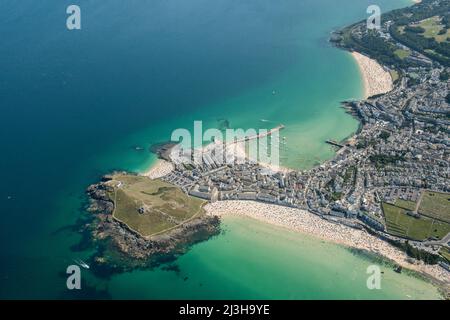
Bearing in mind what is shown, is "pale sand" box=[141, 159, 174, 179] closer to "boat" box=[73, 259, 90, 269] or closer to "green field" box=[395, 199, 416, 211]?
"boat" box=[73, 259, 90, 269]

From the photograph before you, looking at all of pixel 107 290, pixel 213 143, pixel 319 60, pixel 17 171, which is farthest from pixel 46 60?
pixel 107 290

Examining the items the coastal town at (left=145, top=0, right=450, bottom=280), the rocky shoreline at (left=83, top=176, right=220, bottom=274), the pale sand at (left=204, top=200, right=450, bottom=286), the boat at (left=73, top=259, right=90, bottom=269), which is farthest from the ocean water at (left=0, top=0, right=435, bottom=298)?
the coastal town at (left=145, top=0, right=450, bottom=280)

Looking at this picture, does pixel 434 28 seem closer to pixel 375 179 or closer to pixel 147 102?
pixel 375 179

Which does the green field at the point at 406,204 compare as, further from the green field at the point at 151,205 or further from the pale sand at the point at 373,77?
the pale sand at the point at 373,77

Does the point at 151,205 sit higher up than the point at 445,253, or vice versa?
the point at 151,205

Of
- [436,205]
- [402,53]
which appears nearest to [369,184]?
[436,205]
